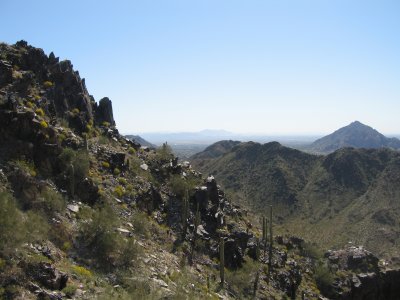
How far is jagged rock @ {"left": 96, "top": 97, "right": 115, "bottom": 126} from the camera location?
149 ft

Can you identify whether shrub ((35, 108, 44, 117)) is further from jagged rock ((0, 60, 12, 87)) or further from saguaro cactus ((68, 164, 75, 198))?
saguaro cactus ((68, 164, 75, 198))

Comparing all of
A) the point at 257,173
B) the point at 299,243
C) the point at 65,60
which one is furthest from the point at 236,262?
the point at 257,173

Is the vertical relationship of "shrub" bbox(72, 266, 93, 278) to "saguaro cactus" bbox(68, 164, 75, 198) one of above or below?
below

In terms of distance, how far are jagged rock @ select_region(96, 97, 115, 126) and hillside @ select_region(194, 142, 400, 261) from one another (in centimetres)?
4929

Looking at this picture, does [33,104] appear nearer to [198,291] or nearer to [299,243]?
[198,291]

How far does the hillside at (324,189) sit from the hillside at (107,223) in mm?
35105

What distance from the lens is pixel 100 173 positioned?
33.3 m

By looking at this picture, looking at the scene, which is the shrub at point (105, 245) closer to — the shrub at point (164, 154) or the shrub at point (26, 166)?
the shrub at point (26, 166)

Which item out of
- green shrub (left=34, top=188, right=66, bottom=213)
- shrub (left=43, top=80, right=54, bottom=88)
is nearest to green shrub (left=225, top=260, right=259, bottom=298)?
green shrub (left=34, top=188, right=66, bottom=213)

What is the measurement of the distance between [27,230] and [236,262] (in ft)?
68.1

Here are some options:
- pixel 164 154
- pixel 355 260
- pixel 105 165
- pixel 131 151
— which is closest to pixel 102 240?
pixel 105 165

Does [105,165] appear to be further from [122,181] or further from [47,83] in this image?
[47,83]

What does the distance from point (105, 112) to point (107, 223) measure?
24026mm

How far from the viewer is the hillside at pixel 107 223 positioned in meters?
18.9
